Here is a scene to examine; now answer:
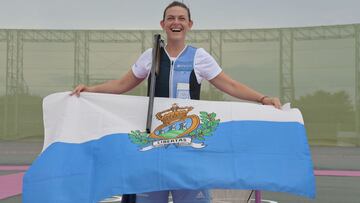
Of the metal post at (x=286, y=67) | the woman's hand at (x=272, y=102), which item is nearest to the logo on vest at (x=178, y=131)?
the woman's hand at (x=272, y=102)

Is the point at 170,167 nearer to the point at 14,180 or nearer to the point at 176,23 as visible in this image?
the point at 176,23

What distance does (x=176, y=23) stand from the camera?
8.23ft

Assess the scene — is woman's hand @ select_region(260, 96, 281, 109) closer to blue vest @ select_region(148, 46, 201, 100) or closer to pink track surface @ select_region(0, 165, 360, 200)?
blue vest @ select_region(148, 46, 201, 100)

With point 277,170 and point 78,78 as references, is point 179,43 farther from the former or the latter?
point 78,78

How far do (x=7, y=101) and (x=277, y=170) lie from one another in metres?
31.4

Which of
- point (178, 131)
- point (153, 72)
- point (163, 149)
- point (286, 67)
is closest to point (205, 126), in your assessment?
point (178, 131)

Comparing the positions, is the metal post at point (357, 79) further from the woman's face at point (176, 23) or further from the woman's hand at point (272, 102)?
the woman's face at point (176, 23)

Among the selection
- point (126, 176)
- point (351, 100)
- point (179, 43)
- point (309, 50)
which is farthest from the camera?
point (309, 50)

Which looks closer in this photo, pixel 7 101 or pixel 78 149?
pixel 78 149

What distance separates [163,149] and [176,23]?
665 mm

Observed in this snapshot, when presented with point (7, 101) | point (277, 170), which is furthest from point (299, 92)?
point (277, 170)

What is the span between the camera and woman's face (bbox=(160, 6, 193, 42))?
2506 millimetres

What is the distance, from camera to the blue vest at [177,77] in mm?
2475

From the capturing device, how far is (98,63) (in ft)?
109
